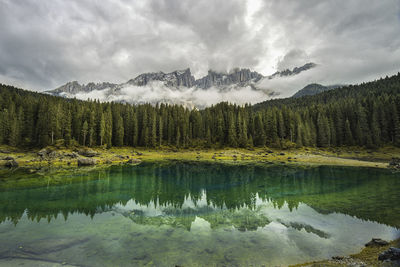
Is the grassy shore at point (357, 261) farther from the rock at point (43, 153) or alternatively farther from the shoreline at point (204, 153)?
the rock at point (43, 153)

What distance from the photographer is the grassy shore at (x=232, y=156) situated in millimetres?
59237

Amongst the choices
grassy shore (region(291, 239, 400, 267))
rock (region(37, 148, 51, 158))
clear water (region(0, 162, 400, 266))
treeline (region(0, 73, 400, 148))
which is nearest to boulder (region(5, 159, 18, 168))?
rock (region(37, 148, 51, 158))

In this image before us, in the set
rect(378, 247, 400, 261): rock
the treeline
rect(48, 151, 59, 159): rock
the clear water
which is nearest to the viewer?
rect(378, 247, 400, 261): rock

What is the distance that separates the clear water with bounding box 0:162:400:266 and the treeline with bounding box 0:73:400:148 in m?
57.3

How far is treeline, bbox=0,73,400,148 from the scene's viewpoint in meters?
75.9

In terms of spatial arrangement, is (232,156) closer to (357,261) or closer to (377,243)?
(377,243)

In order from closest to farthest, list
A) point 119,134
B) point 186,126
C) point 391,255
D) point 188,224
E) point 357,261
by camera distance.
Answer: point 391,255 < point 357,261 < point 188,224 < point 119,134 < point 186,126

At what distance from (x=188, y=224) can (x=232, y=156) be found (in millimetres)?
66473

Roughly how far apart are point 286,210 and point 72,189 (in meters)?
29.8

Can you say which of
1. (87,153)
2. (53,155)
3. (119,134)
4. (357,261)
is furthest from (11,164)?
(357,261)

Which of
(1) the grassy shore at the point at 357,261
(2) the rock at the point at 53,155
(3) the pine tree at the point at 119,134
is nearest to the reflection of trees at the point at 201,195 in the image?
(1) the grassy shore at the point at 357,261

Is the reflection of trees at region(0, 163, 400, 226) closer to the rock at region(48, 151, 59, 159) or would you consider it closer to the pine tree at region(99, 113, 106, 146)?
the rock at region(48, 151, 59, 159)

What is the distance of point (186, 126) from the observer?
347ft

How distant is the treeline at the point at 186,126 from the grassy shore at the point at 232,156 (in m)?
5.74
